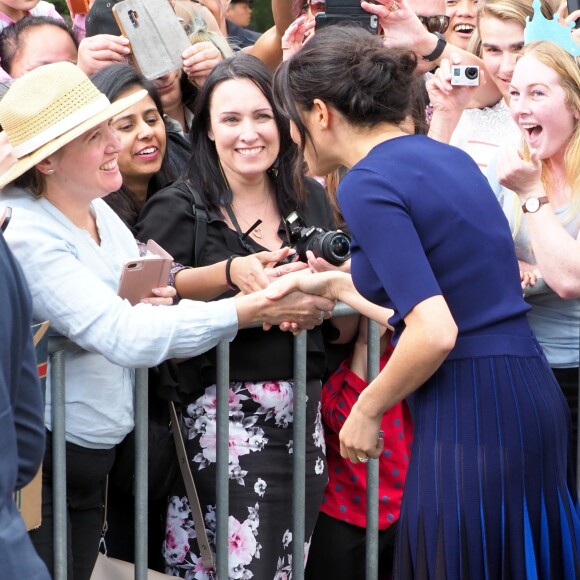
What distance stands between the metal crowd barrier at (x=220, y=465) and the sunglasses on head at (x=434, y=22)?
172 centimetres

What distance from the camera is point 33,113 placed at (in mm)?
3158

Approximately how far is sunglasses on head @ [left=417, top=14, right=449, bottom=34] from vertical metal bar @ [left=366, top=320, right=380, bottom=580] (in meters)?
1.73

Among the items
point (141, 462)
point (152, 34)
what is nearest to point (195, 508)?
point (141, 462)

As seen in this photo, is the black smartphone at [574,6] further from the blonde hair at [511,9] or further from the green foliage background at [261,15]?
the green foliage background at [261,15]

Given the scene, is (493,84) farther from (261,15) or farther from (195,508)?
(261,15)

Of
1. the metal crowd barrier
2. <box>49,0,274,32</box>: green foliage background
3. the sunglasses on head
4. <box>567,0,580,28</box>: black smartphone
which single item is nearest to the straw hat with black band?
the metal crowd barrier

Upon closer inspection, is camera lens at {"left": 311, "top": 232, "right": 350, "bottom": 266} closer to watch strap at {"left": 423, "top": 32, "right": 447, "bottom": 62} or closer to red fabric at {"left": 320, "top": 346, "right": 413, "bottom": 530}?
red fabric at {"left": 320, "top": 346, "right": 413, "bottom": 530}

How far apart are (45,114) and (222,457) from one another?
1118 millimetres

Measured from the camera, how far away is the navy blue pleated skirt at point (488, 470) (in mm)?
2859

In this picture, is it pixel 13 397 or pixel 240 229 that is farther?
pixel 240 229

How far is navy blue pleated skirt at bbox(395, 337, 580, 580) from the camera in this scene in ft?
9.38

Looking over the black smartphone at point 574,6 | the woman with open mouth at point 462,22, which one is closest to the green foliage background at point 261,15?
the woman with open mouth at point 462,22

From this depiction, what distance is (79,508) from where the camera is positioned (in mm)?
3312

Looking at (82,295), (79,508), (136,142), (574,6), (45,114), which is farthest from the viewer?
(574,6)
